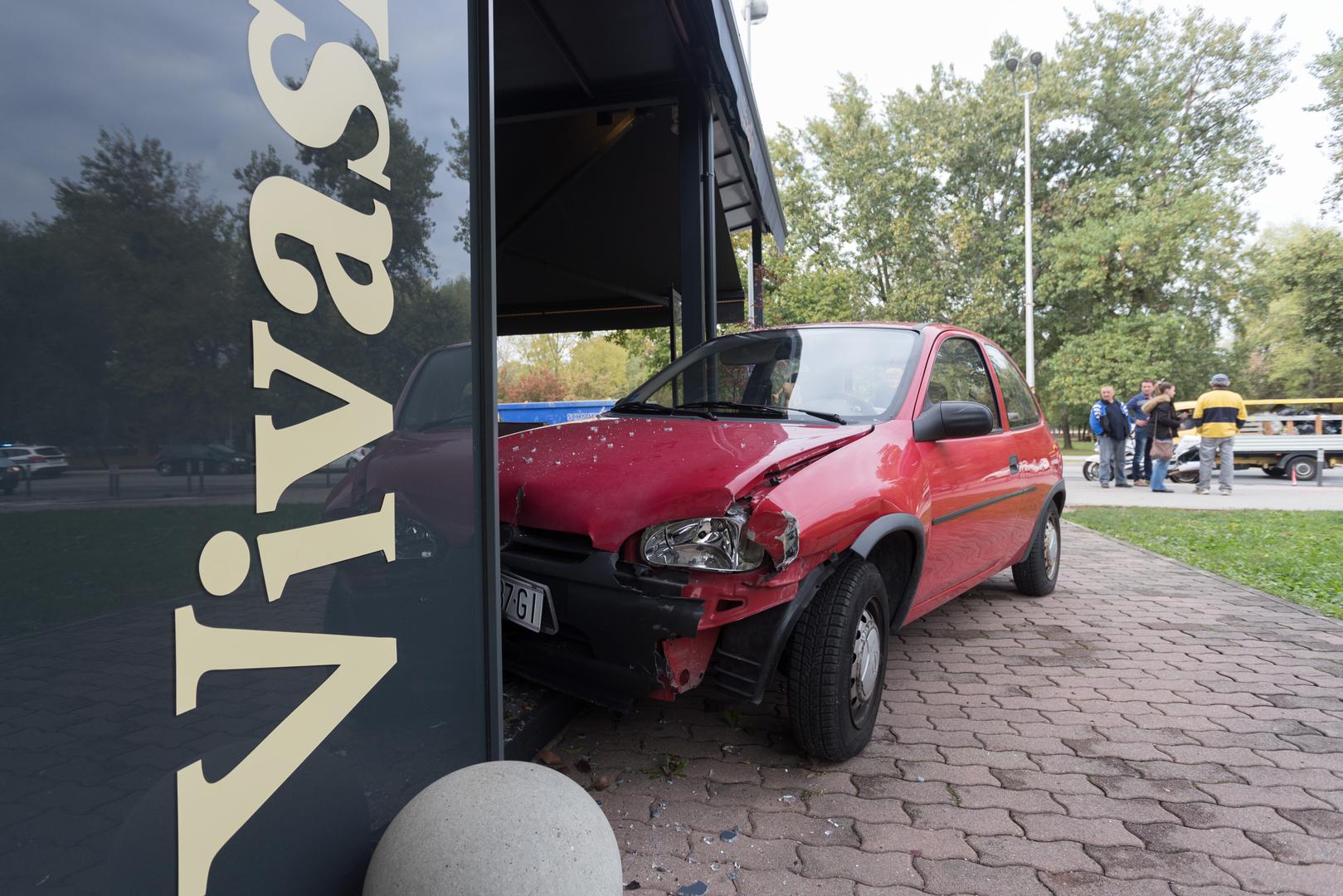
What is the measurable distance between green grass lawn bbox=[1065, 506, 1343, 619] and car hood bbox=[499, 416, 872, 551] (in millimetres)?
4535

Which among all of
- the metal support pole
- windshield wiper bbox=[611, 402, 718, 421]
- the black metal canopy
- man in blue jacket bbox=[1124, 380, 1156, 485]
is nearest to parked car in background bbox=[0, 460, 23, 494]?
windshield wiper bbox=[611, 402, 718, 421]

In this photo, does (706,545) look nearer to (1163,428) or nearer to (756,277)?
(756,277)

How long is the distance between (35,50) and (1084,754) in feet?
11.8

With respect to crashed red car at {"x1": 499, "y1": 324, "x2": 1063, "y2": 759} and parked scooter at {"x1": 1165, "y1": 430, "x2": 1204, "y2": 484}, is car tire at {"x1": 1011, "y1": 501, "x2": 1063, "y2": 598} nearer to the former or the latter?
crashed red car at {"x1": 499, "y1": 324, "x2": 1063, "y2": 759}

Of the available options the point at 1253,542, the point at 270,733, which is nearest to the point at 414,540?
the point at 270,733

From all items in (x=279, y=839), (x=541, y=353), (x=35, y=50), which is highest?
(x=541, y=353)

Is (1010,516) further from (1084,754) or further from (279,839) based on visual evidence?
(279,839)

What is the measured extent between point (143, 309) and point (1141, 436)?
1655cm

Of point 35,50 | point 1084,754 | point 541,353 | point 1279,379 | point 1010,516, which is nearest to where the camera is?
point 35,50

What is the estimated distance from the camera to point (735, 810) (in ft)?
8.58

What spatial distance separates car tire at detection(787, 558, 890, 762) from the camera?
8.86 feet

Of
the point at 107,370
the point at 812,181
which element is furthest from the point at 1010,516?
the point at 812,181

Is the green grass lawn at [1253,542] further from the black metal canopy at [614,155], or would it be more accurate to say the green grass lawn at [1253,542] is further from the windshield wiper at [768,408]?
the black metal canopy at [614,155]

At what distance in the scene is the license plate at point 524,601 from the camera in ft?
9.00
